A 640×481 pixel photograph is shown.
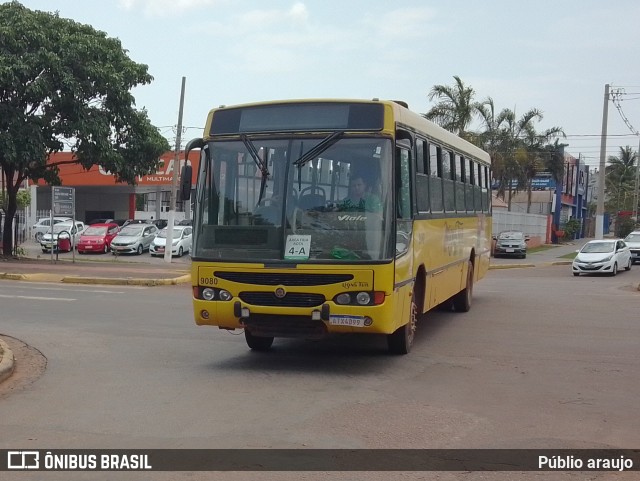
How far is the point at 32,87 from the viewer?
26.1 m

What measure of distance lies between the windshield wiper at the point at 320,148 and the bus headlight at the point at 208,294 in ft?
6.11

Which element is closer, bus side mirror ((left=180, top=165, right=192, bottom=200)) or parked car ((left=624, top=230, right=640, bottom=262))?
bus side mirror ((left=180, top=165, right=192, bottom=200))

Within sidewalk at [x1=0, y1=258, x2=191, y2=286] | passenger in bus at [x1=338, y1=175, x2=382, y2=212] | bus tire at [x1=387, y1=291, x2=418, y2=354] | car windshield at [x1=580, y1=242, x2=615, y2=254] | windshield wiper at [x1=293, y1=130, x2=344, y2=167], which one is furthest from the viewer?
car windshield at [x1=580, y1=242, x2=615, y2=254]

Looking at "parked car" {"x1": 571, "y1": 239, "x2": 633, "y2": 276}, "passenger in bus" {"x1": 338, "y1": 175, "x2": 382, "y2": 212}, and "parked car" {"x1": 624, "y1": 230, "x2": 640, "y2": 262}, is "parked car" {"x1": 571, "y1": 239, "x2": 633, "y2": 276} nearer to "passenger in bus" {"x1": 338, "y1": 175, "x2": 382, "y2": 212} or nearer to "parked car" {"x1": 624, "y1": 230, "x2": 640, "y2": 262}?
"parked car" {"x1": 624, "y1": 230, "x2": 640, "y2": 262}

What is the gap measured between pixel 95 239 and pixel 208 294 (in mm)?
32557

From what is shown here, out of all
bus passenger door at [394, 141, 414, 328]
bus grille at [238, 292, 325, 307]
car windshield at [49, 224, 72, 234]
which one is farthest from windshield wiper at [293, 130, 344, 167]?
car windshield at [49, 224, 72, 234]

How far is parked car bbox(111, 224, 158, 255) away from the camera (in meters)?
39.0

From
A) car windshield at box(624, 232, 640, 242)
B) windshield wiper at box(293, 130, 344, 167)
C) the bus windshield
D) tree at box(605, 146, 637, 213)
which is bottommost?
car windshield at box(624, 232, 640, 242)

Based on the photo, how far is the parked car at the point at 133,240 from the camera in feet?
128

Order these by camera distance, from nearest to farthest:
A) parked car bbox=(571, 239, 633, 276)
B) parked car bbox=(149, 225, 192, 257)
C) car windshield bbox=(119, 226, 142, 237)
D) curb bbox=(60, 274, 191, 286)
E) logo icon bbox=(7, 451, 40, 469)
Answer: logo icon bbox=(7, 451, 40, 469)
curb bbox=(60, 274, 191, 286)
parked car bbox=(571, 239, 633, 276)
parked car bbox=(149, 225, 192, 257)
car windshield bbox=(119, 226, 142, 237)

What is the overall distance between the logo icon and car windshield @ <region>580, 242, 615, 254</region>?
27.6 metres

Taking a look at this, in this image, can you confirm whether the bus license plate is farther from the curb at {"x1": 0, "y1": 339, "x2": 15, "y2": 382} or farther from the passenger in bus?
the curb at {"x1": 0, "y1": 339, "x2": 15, "y2": 382}

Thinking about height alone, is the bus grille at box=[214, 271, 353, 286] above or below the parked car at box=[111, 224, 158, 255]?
above

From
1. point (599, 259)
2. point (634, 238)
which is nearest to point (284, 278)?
point (599, 259)
